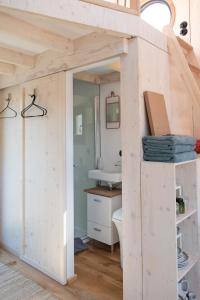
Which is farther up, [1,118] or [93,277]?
[1,118]

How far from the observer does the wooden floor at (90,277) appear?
2.18 metres

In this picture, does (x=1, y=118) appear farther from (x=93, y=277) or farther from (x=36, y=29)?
(x=93, y=277)

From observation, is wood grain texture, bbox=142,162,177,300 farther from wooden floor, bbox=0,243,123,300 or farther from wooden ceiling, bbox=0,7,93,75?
wooden ceiling, bbox=0,7,93,75

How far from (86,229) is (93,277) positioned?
38.5 inches

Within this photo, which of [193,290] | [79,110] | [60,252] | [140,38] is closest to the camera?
[140,38]

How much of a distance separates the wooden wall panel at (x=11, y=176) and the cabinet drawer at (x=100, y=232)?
0.89 m

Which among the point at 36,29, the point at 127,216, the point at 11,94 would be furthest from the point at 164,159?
the point at 11,94

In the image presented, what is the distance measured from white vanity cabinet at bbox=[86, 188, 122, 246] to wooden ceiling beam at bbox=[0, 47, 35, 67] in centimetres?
170

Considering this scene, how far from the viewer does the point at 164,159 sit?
67.0 inches

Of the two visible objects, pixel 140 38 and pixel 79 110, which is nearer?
pixel 140 38

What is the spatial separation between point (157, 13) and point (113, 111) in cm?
128

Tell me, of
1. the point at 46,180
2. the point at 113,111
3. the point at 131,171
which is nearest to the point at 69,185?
the point at 46,180

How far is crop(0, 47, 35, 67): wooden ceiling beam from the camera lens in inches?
90.8

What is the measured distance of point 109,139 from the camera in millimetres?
3488
